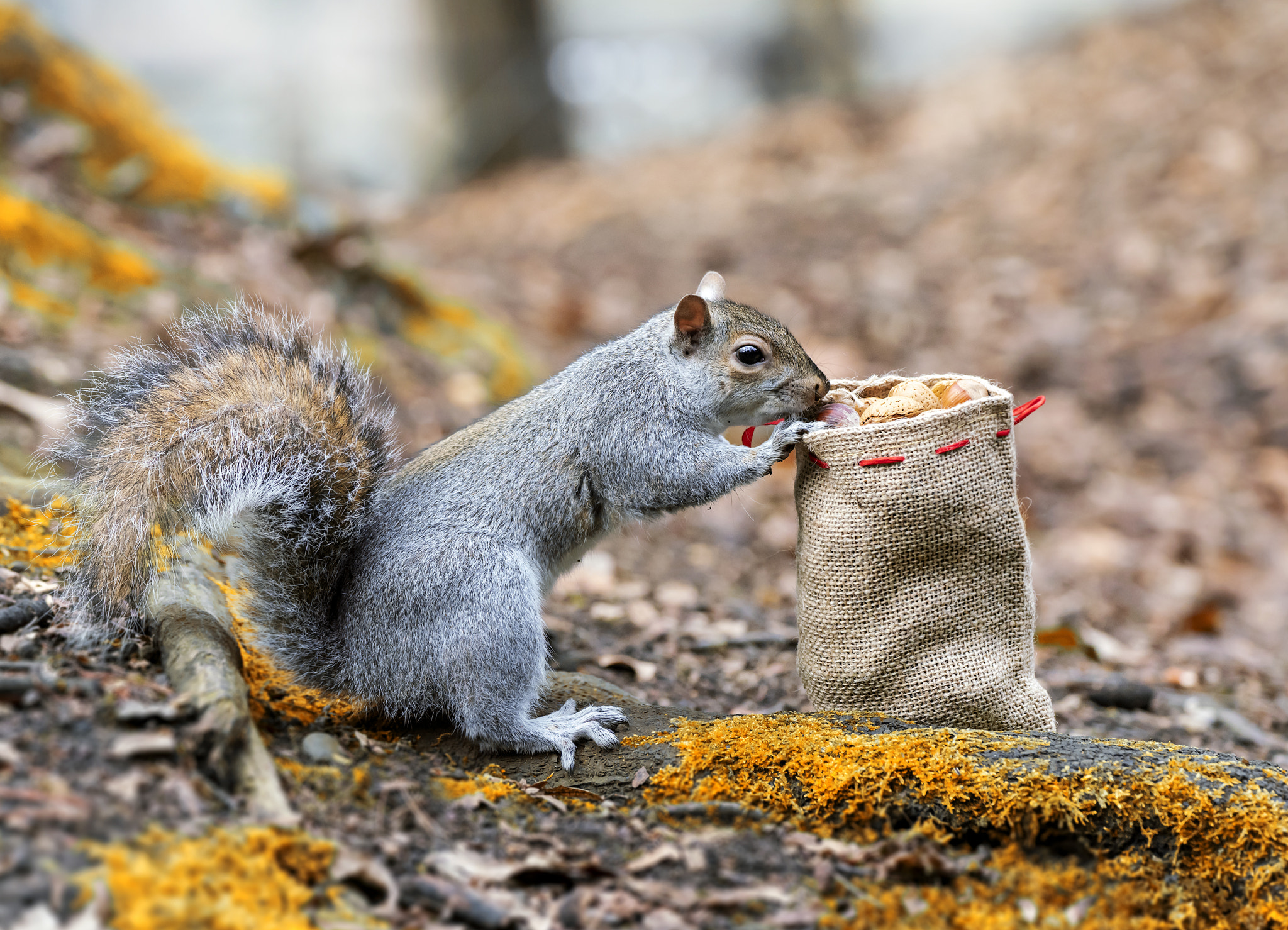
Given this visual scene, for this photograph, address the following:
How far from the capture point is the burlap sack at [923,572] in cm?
241

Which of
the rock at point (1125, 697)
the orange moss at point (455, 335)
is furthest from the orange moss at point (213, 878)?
the orange moss at point (455, 335)

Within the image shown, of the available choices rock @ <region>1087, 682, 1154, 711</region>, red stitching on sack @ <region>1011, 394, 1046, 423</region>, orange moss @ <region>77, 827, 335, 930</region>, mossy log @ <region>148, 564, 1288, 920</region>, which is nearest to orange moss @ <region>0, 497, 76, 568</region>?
mossy log @ <region>148, 564, 1288, 920</region>

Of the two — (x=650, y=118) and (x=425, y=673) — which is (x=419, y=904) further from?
(x=650, y=118)

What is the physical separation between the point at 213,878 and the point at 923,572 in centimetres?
168

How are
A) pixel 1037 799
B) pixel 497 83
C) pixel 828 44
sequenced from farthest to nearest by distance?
pixel 828 44, pixel 497 83, pixel 1037 799

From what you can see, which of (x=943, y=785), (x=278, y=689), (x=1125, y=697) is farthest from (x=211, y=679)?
(x=1125, y=697)

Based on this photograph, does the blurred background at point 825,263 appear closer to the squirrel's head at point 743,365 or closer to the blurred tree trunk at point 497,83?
the blurred tree trunk at point 497,83

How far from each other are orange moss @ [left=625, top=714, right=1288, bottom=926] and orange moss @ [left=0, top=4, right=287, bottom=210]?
5.23m

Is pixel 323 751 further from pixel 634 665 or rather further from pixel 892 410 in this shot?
pixel 892 410

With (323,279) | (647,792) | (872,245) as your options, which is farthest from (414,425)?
(872,245)

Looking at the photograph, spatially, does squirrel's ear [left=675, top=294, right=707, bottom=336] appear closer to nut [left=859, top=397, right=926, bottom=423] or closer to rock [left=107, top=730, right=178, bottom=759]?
nut [left=859, top=397, right=926, bottom=423]

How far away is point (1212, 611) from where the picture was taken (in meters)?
4.43

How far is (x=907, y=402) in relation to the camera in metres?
2.54

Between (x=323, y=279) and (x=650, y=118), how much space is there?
1100 cm
